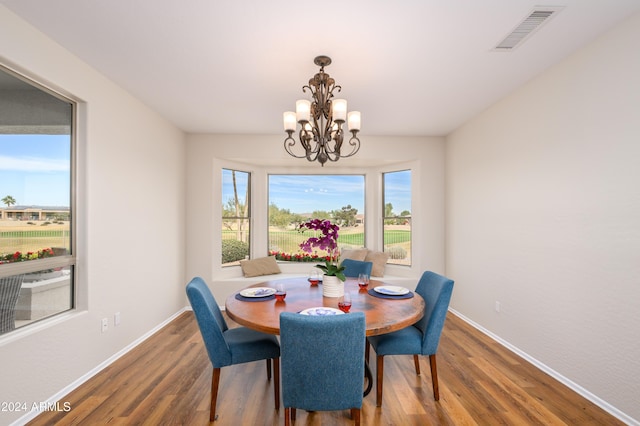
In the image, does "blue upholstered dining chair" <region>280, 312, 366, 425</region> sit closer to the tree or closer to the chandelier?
the chandelier

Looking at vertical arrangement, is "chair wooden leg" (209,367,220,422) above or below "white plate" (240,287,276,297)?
below

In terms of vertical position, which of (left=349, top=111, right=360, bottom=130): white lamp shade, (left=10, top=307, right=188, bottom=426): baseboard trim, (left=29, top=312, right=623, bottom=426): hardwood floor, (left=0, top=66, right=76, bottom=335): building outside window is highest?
(left=349, top=111, right=360, bottom=130): white lamp shade

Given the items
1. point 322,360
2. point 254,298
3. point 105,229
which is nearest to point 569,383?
point 322,360

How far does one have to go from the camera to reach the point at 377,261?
4570 millimetres

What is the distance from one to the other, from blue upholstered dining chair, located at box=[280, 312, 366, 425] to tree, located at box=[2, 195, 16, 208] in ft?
6.64

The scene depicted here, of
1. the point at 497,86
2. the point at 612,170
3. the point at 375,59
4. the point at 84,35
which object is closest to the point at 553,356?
the point at 612,170

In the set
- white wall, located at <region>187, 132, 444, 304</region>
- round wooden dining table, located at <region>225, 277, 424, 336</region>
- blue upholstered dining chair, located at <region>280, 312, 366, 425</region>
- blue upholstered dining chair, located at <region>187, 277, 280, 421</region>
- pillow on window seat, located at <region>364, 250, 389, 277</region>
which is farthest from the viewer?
pillow on window seat, located at <region>364, 250, 389, 277</region>

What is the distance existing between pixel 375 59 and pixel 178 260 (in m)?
3.45

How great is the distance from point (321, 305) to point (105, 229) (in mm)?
2092

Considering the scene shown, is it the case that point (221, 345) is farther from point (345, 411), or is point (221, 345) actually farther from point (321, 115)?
point (321, 115)

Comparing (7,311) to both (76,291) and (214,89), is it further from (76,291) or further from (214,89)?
(214,89)

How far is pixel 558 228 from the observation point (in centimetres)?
247

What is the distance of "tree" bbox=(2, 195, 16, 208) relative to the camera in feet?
6.42

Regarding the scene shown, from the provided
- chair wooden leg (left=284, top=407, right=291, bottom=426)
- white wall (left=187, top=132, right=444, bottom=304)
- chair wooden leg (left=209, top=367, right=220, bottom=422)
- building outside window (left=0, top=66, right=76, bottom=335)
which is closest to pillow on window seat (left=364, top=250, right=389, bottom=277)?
white wall (left=187, top=132, right=444, bottom=304)
